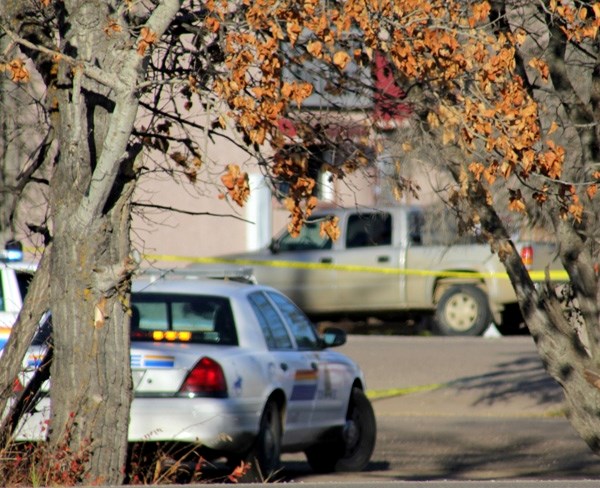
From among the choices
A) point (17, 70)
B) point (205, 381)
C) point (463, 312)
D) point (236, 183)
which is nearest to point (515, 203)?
point (236, 183)

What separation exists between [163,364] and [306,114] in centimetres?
230

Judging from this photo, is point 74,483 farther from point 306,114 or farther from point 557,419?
point 557,419

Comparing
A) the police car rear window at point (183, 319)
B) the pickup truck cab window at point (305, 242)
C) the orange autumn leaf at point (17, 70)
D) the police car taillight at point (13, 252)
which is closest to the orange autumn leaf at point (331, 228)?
the orange autumn leaf at point (17, 70)

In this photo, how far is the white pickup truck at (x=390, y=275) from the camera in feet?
64.5

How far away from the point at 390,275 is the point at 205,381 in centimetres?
1084

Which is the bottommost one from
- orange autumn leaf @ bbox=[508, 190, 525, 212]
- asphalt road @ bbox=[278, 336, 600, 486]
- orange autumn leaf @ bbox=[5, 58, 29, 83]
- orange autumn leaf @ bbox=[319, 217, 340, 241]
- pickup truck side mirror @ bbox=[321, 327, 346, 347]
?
asphalt road @ bbox=[278, 336, 600, 486]

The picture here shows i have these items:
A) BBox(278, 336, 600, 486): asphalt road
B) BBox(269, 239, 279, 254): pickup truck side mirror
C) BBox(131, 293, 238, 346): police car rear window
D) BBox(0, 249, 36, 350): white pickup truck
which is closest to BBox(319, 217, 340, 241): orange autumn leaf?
BBox(131, 293, 238, 346): police car rear window

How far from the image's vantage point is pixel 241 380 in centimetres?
938

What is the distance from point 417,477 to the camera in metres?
11.0

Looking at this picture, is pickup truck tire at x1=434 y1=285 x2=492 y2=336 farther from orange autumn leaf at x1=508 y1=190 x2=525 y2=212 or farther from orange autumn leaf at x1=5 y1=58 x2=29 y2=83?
orange autumn leaf at x1=5 y1=58 x2=29 y2=83

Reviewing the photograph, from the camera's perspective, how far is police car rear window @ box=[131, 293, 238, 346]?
31.9 ft

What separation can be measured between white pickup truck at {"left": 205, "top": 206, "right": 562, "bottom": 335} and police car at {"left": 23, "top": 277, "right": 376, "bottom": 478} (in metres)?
8.17

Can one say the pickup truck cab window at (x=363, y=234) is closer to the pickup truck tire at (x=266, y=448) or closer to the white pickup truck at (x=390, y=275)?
the white pickup truck at (x=390, y=275)

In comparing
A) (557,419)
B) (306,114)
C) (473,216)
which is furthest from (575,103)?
(557,419)
